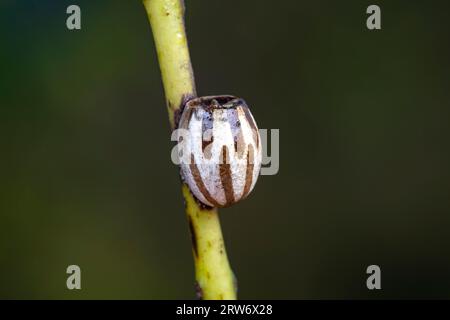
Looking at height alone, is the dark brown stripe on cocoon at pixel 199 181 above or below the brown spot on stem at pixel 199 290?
above

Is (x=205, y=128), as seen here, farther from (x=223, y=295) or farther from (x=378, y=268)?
(x=378, y=268)

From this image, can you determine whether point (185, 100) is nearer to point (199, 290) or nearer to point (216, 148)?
point (216, 148)

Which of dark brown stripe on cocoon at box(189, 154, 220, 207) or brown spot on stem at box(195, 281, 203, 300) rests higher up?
dark brown stripe on cocoon at box(189, 154, 220, 207)

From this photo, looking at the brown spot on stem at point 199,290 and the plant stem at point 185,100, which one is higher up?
the plant stem at point 185,100

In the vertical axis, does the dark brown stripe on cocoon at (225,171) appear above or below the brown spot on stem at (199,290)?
above
